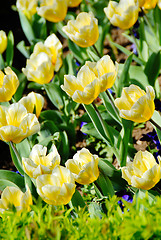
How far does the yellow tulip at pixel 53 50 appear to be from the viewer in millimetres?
2266

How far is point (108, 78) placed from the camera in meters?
1.63

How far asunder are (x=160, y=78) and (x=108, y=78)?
1.29 metres

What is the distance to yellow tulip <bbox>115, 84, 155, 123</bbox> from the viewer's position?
1477mm

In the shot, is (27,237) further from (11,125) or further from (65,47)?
(65,47)

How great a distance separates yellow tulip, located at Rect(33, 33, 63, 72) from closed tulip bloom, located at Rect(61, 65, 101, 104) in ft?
2.14

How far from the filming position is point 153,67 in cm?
234

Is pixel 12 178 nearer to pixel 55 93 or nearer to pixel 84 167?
pixel 84 167

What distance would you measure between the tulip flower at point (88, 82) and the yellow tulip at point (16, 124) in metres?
0.22

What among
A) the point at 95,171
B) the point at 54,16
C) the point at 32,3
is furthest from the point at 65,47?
the point at 95,171

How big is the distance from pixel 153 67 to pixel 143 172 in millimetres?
1100

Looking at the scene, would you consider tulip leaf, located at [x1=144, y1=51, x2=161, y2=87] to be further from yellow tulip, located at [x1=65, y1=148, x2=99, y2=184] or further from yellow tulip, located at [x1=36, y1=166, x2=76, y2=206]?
yellow tulip, located at [x1=36, y1=166, x2=76, y2=206]

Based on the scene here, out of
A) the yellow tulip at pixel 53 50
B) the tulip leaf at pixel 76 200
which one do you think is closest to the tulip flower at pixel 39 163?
the tulip leaf at pixel 76 200

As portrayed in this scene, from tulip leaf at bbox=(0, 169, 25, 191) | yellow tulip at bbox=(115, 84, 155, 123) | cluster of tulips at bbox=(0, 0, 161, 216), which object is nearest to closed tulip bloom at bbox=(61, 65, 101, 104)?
cluster of tulips at bbox=(0, 0, 161, 216)

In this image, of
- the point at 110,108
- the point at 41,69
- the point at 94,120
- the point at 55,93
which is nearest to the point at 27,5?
the point at 55,93
